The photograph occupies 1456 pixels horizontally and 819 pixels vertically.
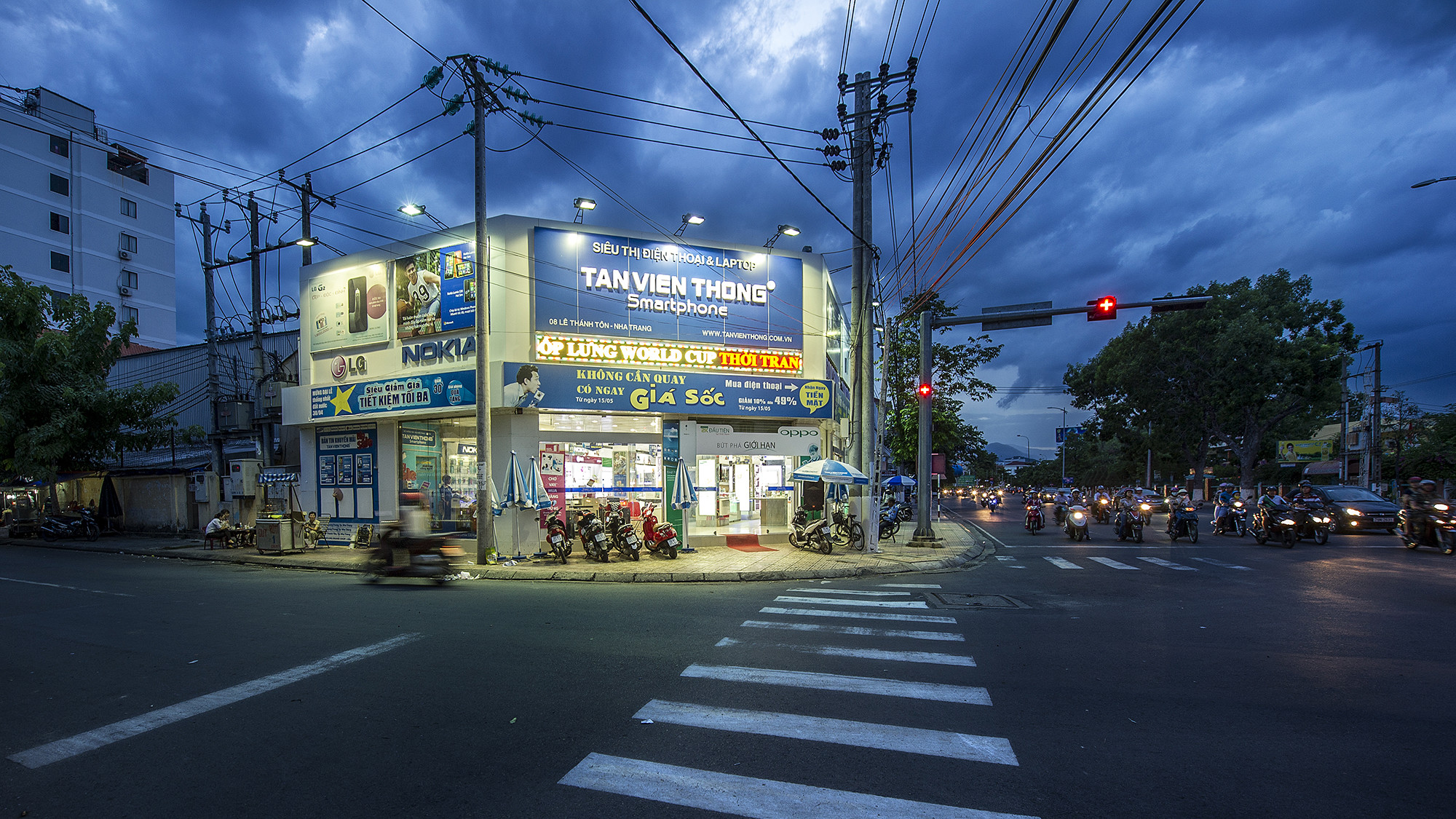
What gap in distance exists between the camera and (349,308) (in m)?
20.0

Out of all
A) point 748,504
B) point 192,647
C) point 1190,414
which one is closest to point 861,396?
point 748,504

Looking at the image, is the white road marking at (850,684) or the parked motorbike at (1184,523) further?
the parked motorbike at (1184,523)

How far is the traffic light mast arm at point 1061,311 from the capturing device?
13930 mm

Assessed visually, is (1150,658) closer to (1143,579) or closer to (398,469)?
(1143,579)

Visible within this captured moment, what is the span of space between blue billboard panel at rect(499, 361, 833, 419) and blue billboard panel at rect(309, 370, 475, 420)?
1.29 metres

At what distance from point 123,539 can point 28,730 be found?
76.7 feet

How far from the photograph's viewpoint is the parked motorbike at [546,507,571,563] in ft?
49.0

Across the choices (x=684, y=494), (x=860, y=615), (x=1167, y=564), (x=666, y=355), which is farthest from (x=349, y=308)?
(x=1167, y=564)

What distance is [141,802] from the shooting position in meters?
3.71

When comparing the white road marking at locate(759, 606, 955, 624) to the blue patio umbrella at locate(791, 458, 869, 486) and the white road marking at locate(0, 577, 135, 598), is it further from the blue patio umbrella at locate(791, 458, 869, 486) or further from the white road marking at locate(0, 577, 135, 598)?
the white road marking at locate(0, 577, 135, 598)

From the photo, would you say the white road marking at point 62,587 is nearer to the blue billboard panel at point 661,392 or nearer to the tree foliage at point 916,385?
the blue billboard panel at point 661,392

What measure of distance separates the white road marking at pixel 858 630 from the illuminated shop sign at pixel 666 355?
415 inches

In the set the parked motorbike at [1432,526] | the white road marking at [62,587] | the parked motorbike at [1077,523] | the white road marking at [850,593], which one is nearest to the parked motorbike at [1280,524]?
the parked motorbike at [1432,526]

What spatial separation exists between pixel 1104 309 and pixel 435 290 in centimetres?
1660
